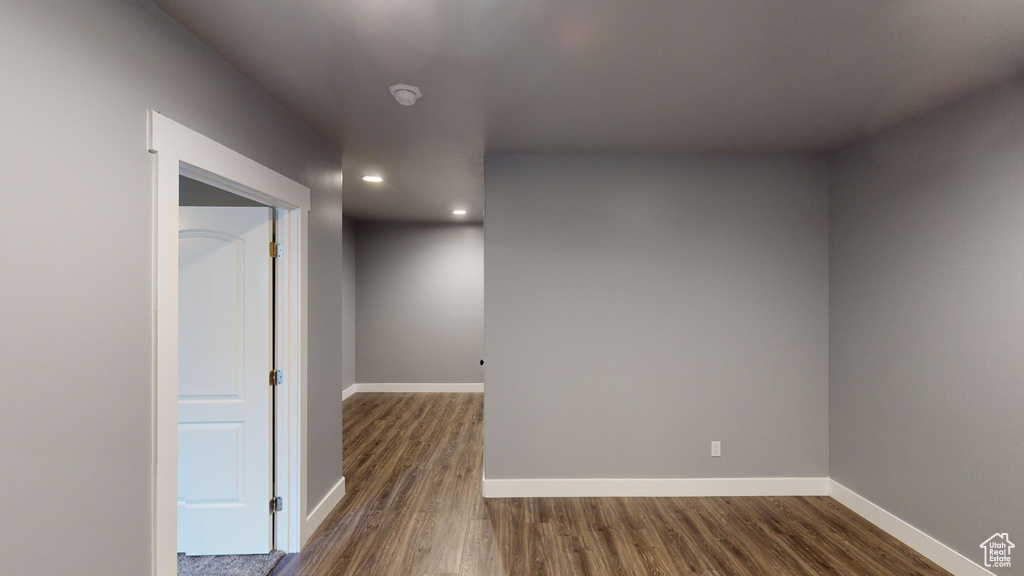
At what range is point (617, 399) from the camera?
10.4 feet

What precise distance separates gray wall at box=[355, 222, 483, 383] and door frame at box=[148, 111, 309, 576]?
385 centimetres

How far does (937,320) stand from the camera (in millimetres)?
2379

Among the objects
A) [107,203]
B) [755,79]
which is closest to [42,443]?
[107,203]

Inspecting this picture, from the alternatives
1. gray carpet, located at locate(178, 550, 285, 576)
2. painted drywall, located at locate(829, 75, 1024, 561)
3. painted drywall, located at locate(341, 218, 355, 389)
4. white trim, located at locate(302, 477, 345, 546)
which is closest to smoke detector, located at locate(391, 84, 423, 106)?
white trim, located at locate(302, 477, 345, 546)

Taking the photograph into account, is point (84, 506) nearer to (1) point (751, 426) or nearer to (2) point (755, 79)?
(2) point (755, 79)

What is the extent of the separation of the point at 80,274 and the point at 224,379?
1285 millimetres

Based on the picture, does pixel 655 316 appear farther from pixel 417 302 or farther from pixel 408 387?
pixel 408 387

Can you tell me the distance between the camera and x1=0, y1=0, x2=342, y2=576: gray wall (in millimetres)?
1080

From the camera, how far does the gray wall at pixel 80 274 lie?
42.5 inches

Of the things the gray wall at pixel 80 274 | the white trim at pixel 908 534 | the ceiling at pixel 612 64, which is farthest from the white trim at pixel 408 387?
the gray wall at pixel 80 274

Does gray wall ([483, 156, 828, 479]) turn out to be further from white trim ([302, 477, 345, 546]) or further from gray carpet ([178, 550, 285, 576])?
gray carpet ([178, 550, 285, 576])

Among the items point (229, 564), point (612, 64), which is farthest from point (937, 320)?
point (229, 564)

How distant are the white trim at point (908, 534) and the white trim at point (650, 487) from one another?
17 cm

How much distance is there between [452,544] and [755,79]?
2.90 meters
